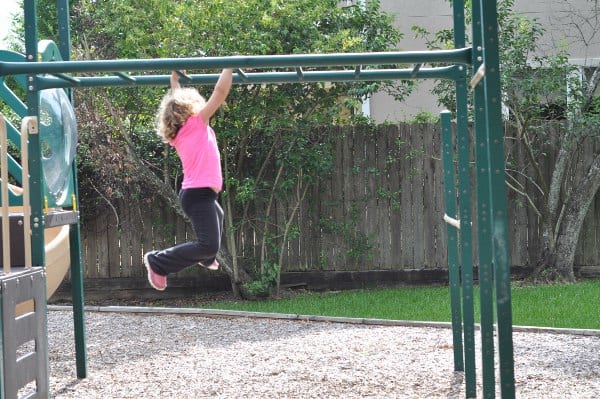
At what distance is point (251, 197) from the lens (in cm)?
829

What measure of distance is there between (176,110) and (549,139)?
19.8 feet

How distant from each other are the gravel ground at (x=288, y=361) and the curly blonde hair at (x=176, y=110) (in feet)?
4.93

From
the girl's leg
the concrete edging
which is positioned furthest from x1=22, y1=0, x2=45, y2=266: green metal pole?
the concrete edging

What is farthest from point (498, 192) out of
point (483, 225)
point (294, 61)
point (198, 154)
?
point (198, 154)

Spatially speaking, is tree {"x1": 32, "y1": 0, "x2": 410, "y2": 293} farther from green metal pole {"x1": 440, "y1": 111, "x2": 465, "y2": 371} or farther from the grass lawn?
green metal pole {"x1": 440, "y1": 111, "x2": 465, "y2": 371}

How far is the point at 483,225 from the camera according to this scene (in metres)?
3.28

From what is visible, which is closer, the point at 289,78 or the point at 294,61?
the point at 294,61

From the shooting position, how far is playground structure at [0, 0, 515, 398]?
9.05ft

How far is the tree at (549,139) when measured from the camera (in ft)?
28.7

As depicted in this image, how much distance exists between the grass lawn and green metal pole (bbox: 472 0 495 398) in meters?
3.32

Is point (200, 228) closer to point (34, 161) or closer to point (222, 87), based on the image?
point (222, 87)

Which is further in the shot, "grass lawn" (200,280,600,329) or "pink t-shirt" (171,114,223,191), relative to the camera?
"grass lawn" (200,280,600,329)

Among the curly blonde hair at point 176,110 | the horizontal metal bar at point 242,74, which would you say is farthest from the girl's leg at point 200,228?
the horizontal metal bar at point 242,74

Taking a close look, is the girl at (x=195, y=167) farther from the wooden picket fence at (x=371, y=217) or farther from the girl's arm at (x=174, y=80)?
the wooden picket fence at (x=371, y=217)
